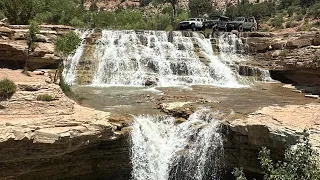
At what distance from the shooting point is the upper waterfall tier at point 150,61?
24484 mm

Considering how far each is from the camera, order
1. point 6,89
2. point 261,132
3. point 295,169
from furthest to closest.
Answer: point 6,89, point 261,132, point 295,169

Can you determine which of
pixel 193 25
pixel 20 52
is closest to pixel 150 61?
pixel 20 52

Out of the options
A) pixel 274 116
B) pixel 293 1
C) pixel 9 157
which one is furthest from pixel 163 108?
pixel 293 1

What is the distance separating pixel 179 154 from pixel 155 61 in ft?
44.1

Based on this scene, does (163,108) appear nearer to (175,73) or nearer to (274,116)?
(274,116)

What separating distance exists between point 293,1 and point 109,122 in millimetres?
53481

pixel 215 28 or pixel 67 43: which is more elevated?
pixel 215 28

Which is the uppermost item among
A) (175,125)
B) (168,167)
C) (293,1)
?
(293,1)

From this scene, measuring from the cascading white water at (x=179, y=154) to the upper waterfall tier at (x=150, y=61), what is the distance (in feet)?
33.7

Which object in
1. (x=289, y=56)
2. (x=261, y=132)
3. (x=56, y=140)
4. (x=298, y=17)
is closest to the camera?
(x=56, y=140)

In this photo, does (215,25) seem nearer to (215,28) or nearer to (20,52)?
(215,28)

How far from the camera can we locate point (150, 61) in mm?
25875

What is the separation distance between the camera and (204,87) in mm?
22734

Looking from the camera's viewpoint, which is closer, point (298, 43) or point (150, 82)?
point (150, 82)
